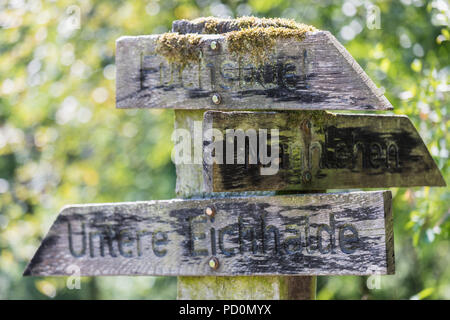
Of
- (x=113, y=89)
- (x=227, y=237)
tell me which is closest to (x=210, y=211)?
(x=227, y=237)

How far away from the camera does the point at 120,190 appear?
272 inches

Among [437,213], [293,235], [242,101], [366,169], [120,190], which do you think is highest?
[242,101]

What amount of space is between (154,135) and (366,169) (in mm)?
4557

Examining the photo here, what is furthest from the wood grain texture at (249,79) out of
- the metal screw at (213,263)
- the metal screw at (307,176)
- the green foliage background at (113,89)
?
the green foliage background at (113,89)

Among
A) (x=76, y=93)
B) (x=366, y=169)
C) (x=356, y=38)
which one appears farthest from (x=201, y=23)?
(x=76, y=93)

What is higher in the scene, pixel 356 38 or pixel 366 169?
pixel 356 38

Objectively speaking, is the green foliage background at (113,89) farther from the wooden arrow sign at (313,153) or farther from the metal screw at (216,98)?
the metal screw at (216,98)

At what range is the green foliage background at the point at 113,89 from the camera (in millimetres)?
4043

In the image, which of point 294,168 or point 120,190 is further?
point 120,190

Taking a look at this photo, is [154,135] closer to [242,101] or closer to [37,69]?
[37,69]

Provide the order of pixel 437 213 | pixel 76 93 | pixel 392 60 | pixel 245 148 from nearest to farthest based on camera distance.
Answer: pixel 245 148
pixel 437 213
pixel 392 60
pixel 76 93

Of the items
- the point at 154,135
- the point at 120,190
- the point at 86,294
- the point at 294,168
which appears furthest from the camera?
the point at 86,294

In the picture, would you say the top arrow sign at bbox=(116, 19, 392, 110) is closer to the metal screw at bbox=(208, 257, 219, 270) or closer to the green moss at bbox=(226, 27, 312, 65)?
the green moss at bbox=(226, 27, 312, 65)

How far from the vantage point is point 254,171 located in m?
1.79
